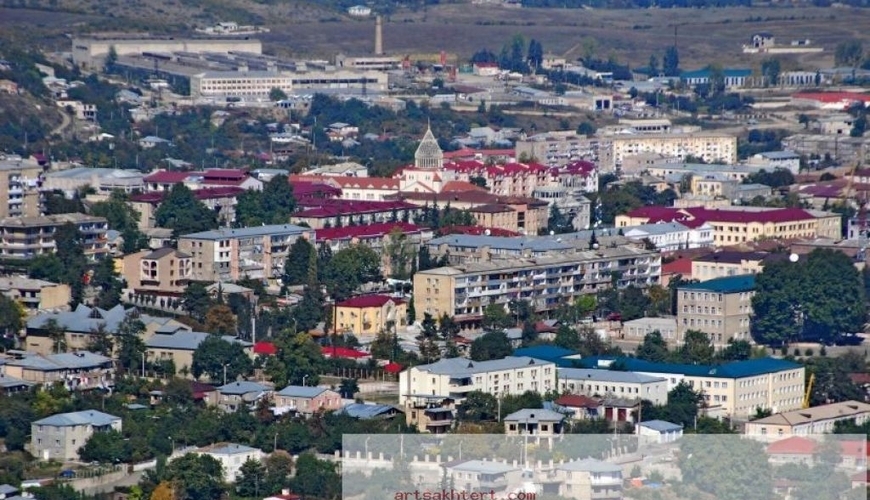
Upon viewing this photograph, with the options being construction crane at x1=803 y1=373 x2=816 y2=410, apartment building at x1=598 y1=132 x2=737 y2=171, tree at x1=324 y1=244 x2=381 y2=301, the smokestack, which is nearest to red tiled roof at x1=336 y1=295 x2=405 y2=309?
tree at x1=324 y1=244 x2=381 y2=301

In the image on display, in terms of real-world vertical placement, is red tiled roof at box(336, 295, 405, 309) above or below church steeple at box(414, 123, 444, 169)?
above

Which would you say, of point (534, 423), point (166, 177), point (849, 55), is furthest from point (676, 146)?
point (534, 423)

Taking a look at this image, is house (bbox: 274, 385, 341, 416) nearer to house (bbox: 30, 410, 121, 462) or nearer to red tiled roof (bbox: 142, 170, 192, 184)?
house (bbox: 30, 410, 121, 462)

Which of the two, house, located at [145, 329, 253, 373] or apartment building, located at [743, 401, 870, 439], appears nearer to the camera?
apartment building, located at [743, 401, 870, 439]

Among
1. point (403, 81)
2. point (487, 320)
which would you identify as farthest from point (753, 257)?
point (403, 81)

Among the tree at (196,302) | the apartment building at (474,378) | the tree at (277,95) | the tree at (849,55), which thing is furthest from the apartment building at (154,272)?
the tree at (849,55)

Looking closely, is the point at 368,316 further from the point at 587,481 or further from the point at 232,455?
the point at 587,481
